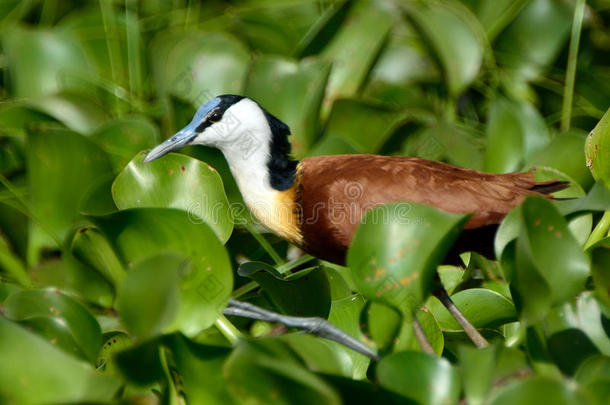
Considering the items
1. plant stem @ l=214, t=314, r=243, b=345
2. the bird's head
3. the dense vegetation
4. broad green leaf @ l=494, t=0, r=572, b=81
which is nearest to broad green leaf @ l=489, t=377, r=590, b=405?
the dense vegetation

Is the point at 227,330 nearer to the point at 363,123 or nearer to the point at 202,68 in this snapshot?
the point at 363,123

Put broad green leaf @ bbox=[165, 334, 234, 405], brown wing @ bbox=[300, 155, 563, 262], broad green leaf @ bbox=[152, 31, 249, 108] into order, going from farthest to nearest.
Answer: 1. broad green leaf @ bbox=[152, 31, 249, 108]
2. brown wing @ bbox=[300, 155, 563, 262]
3. broad green leaf @ bbox=[165, 334, 234, 405]

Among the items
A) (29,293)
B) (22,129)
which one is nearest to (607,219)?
(29,293)

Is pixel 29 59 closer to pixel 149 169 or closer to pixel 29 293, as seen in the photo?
pixel 149 169

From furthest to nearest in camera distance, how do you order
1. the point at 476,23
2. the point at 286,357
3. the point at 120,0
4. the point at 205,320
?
the point at 120,0 < the point at 476,23 < the point at 205,320 < the point at 286,357

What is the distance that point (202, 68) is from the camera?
9.61ft

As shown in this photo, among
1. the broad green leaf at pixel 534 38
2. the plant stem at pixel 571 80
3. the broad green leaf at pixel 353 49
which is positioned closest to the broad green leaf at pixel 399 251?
the broad green leaf at pixel 353 49

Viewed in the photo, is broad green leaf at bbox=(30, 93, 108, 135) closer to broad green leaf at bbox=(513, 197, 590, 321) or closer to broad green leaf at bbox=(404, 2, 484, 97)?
broad green leaf at bbox=(404, 2, 484, 97)

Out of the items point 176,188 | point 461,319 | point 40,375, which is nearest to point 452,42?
point 461,319

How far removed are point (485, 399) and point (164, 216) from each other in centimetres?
71

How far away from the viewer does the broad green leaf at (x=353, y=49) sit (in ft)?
10.3

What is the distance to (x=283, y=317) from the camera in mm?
1875

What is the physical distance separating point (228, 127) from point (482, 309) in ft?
2.91

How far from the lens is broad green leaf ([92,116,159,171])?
97.3 inches
